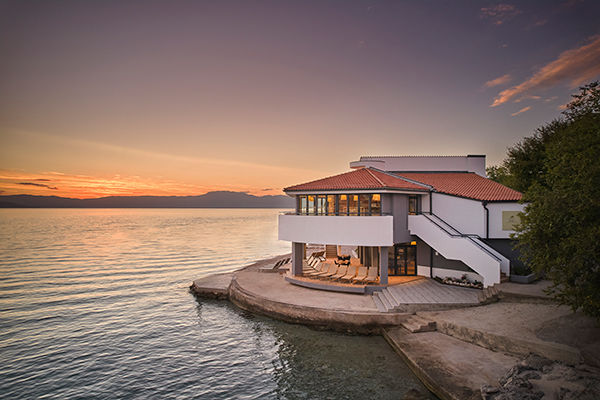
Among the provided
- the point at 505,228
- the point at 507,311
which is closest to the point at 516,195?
the point at 505,228

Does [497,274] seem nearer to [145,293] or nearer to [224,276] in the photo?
[224,276]

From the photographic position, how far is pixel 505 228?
23.2 m

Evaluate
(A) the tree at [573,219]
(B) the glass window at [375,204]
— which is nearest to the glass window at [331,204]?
(B) the glass window at [375,204]

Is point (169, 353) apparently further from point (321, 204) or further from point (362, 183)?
point (362, 183)

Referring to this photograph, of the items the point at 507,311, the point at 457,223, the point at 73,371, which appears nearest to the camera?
the point at 73,371

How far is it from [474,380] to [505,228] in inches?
587

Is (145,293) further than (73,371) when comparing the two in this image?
Yes

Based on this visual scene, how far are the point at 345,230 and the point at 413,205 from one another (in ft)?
21.5

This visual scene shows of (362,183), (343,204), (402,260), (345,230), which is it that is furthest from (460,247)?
(343,204)

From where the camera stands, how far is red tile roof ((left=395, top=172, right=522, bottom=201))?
2417 centimetres

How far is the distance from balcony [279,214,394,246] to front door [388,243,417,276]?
443 centimetres

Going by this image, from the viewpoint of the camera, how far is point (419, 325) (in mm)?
16547

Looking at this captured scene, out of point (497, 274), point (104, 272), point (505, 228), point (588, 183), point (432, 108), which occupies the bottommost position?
point (104, 272)

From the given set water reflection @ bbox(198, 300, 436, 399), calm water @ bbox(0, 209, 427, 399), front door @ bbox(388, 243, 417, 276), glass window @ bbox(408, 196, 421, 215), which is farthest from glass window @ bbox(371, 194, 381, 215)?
calm water @ bbox(0, 209, 427, 399)
